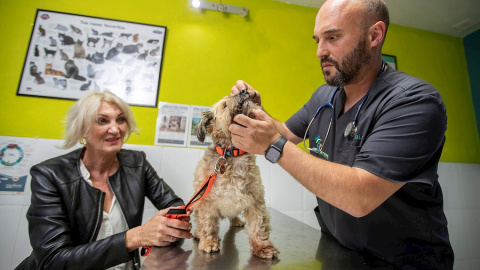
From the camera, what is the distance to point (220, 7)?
8.91 feet

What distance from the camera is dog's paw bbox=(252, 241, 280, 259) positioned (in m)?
1.11

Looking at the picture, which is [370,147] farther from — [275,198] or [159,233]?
[275,198]

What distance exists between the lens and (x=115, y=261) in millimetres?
1295

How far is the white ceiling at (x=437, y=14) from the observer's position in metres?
2.90

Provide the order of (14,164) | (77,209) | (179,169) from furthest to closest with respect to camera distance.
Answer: (179,169), (14,164), (77,209)

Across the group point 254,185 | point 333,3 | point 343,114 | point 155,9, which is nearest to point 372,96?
point 343,114

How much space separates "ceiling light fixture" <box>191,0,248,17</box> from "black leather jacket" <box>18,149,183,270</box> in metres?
1.86

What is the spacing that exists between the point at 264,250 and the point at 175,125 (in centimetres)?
169

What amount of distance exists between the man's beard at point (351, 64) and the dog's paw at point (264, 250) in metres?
0.95

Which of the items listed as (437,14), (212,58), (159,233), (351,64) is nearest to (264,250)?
(159,233)

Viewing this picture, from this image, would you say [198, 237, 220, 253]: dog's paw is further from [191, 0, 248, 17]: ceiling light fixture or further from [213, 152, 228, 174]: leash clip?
[191, 0, 248, 17]: ceiling light fixture

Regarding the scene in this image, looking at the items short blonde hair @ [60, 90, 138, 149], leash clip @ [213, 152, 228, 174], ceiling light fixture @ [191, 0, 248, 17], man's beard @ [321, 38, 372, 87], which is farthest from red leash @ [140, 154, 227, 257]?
ceiling light fixture @ [191, 0, 248, 17]

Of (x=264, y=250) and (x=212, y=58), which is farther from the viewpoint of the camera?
(x=212, y=58)

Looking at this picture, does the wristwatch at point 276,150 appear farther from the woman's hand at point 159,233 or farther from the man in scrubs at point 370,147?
the woman's hand at point 159,233
